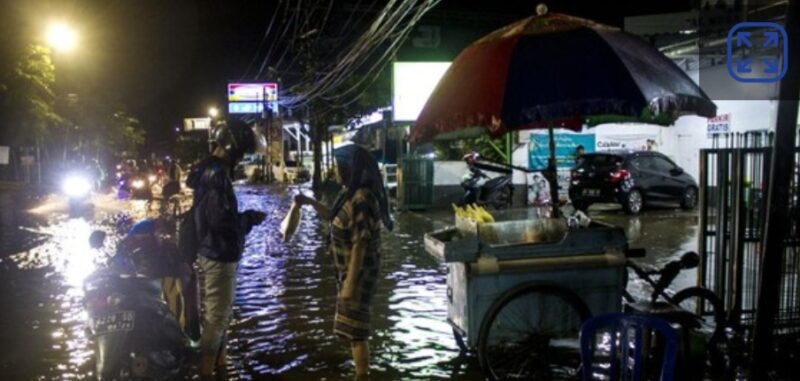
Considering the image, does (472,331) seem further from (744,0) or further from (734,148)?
(744,0)

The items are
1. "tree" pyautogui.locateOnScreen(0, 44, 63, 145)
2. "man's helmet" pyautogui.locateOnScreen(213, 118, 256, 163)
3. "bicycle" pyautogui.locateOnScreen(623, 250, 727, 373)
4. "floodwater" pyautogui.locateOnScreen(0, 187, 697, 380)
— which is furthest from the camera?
"tree" pyautogui.locateOnScreen(0, 44, 63, 145)

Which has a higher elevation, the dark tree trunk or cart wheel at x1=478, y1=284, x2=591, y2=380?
the dark tree trunk

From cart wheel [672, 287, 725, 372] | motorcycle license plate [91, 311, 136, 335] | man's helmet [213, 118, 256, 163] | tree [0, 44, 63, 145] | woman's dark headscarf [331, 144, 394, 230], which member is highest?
tree [0, 44, 63, 145]

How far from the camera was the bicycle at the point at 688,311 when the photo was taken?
14.9 ft

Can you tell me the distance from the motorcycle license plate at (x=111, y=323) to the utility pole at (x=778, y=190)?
3.96 metres

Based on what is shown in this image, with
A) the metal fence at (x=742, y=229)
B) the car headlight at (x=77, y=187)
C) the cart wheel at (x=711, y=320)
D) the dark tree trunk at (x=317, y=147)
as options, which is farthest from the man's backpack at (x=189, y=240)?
the dark tree trunk at (x=317, y=147)

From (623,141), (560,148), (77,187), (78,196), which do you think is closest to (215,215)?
(560,148)

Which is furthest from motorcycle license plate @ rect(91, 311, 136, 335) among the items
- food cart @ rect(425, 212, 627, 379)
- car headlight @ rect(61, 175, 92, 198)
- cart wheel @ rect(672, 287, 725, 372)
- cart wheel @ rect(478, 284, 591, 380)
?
car headlight @ rect(61, 175, 92, 198)

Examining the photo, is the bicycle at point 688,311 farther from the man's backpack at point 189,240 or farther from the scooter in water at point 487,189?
the scooter in water at point 487,189

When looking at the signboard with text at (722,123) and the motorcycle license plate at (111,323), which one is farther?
the signboard with text at (722,123)

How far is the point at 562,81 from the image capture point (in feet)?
16.1

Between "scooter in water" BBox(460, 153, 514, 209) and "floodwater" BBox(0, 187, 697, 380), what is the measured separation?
3.27 m

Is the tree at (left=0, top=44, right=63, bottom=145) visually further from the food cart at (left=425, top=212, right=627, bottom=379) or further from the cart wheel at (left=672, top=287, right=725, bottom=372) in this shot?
the cart wheel at (left=672, top=287, right=725, bottom=372)

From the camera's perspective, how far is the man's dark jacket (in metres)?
5.19
